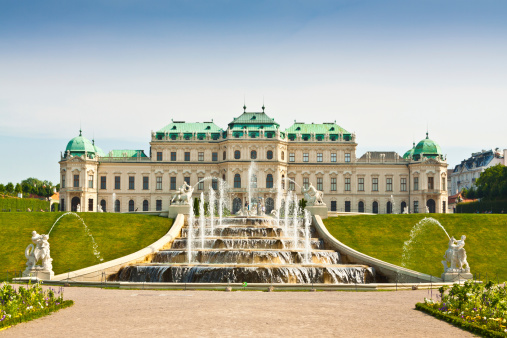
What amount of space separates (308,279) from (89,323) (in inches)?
743

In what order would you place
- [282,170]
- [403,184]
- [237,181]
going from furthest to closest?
1. [403,184]
2. [282,170]
3. [237,181]

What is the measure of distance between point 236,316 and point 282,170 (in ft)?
241

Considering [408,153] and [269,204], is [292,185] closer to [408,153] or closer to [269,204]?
[269,204]

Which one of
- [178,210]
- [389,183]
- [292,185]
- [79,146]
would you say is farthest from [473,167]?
[178,210]

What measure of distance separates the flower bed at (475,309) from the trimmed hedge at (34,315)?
1384cm

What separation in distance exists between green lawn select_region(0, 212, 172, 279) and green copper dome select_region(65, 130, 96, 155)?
4390cm

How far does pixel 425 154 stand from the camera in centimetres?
9725

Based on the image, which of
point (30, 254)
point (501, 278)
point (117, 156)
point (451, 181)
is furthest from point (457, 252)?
point (451, 181)

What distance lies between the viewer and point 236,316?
21.3 meters

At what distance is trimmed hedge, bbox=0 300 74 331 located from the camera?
18917 mm

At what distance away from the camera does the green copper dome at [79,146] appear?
314 feet

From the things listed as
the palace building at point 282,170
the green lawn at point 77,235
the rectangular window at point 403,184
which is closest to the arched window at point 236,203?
the palace building at point 282,170

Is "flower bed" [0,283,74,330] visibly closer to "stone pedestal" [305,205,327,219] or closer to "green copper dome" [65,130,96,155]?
"stone pedestal" [305,205,327,219]

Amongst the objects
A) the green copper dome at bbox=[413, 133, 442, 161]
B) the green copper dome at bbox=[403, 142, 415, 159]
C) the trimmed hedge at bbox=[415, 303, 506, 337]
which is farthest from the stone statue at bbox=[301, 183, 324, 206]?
the green copper dome at bbox=[403, 142, 415, 159]
